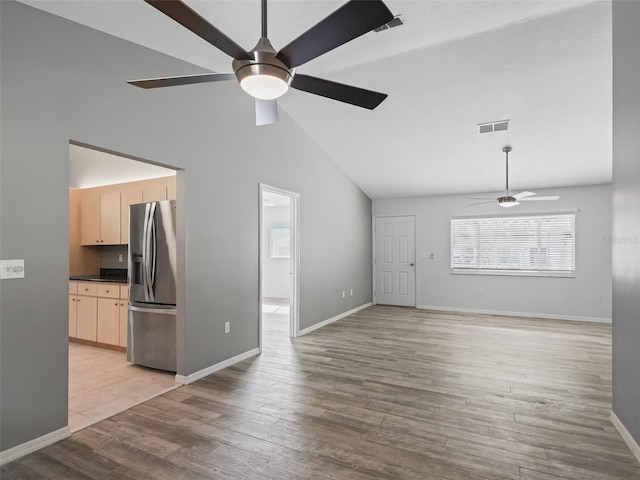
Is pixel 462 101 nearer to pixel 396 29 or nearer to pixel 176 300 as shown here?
pixel 396 29

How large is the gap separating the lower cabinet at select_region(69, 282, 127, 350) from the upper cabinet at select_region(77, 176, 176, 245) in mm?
819

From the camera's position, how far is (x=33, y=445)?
92.3 inches

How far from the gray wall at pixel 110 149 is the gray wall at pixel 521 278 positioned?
3481 mm

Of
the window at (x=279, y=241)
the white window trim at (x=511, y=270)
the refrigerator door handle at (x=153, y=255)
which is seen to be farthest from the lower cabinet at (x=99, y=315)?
the white window trim at (x=511, y=270)

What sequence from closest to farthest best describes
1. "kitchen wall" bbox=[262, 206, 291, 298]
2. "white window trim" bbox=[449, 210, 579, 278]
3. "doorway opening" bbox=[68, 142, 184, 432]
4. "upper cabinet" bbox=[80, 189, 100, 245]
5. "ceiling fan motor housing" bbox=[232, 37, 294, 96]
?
"ceiling fan motor housing" bbox=[232, 37, 294, 96]
"doorway opening" bbox=[68, 142, 184, 432]
"upper cabinet" bbox=[80, 189, 100, 245]
"white window trim" bbox=[449, 210, 579, 278]
"kitchen wall" bbox=[262, 206, 291, 298]

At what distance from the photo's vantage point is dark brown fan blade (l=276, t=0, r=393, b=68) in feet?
4.35

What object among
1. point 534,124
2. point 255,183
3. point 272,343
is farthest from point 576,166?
point 272,343

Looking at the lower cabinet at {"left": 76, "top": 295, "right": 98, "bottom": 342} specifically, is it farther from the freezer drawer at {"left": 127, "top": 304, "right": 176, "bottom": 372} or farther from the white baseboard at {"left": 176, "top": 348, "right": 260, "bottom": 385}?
the white baseboard at {"left": 176, "top": 348, "right": 260, "bottom": 385}

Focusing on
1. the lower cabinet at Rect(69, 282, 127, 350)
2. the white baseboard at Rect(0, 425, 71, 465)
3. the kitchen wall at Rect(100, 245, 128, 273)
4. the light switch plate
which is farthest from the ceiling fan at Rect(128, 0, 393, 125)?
the kitchen wall at Rect(100, 245, 128, 273)

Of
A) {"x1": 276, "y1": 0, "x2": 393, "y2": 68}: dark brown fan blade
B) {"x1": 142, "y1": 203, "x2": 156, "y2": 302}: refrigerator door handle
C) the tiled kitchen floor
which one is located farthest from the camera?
{"x1": 142, "y1": 203, "x2": 156, "y2": 302}: refrigerator door handle

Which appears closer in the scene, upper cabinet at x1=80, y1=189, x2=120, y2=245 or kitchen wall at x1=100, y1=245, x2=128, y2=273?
upper cabinet at x1=80, y1=189, x2=120, y2=245

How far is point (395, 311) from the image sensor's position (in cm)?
736

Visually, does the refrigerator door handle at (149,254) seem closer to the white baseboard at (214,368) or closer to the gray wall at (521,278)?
the white baseboard at (214,368)

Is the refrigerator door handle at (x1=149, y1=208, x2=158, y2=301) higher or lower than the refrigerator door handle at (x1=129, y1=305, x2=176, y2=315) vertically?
higher
